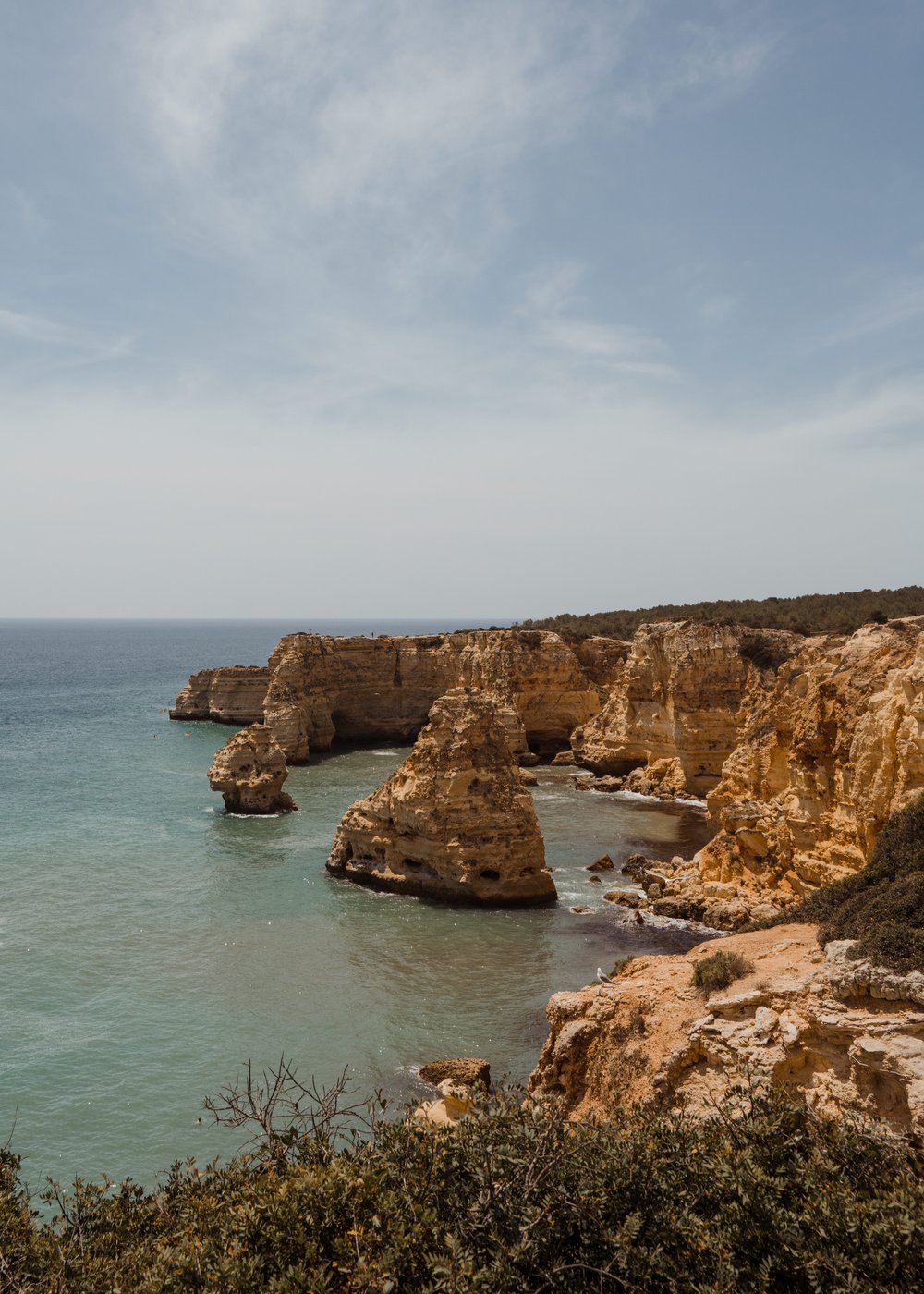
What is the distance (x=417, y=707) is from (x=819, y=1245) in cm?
6123

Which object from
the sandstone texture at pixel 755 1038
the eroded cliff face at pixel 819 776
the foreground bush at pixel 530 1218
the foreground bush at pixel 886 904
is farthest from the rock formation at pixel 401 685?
the foreground bush at pixel 530 1218

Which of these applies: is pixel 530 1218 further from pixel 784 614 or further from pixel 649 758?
pixel 784 614

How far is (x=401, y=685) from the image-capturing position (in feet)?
220

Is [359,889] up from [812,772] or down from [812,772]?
down

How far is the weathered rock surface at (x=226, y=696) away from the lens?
74.8 meters

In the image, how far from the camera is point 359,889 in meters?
29.4

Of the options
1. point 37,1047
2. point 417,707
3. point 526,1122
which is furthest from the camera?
point 417,707

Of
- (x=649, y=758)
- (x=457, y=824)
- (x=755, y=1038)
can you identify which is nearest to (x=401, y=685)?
(x=649, y=758)

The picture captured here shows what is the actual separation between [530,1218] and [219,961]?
1836cm

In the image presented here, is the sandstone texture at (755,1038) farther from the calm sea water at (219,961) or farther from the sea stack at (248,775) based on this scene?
the sea stack at (248,775)

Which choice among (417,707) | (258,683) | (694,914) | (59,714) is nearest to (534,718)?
(417,707)

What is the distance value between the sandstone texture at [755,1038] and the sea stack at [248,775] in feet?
95.3

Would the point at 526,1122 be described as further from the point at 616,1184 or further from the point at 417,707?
the point at 417,707

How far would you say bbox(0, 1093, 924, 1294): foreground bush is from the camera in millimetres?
6516
